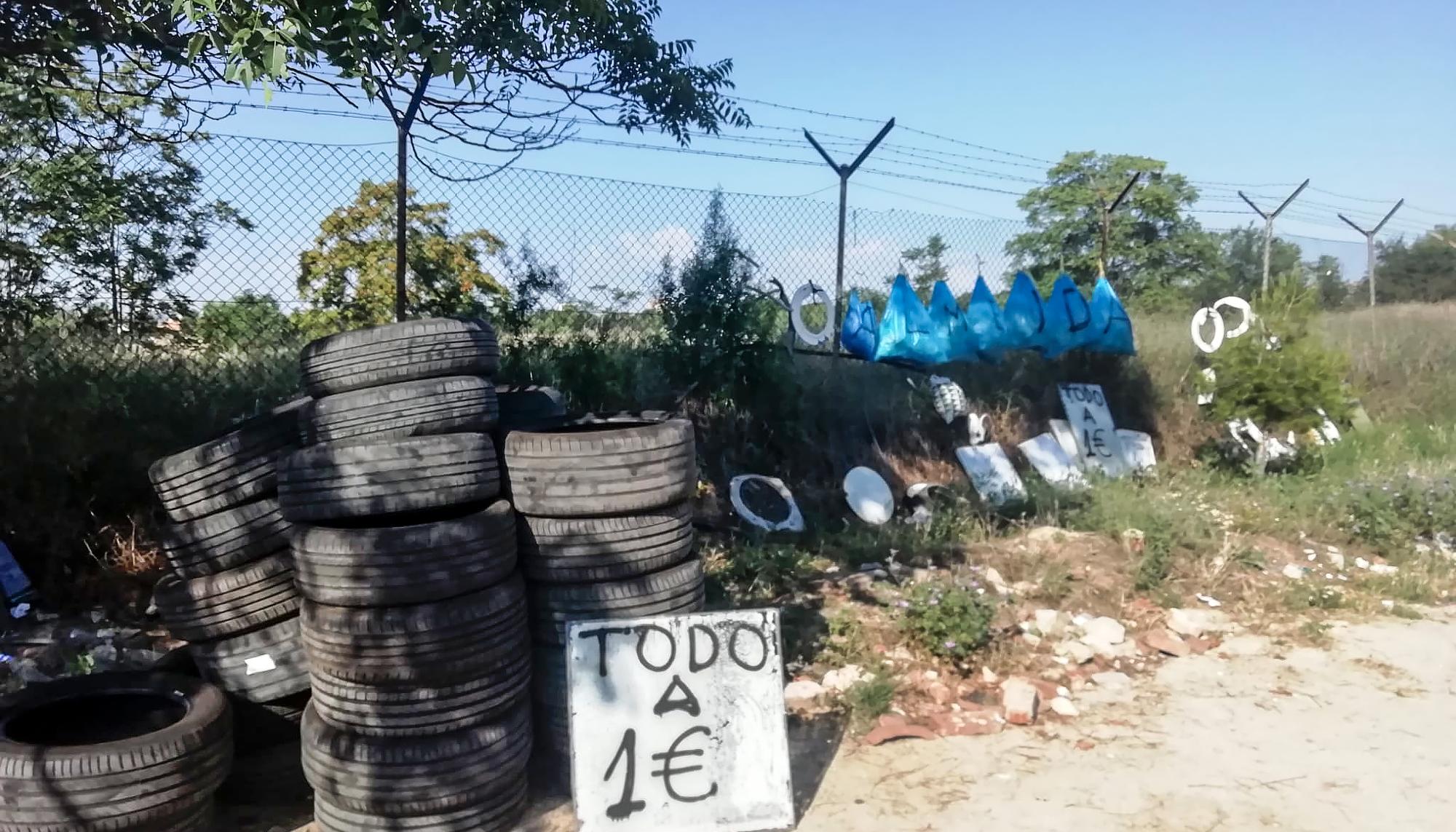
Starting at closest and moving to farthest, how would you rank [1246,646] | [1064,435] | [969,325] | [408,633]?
[408,633], [1246,646], [969,325], [1064,435]

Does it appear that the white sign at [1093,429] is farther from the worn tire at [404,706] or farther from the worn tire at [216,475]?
the worn tire at [216,475]

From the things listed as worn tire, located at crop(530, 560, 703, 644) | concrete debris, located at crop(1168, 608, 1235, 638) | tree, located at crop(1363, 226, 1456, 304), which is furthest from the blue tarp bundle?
tree, located at crop(1363, 226, 1456, 304)

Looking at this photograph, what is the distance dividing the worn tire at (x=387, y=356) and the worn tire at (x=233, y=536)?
51 cm

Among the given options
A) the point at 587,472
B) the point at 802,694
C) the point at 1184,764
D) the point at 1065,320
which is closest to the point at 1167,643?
the point at 1184,764

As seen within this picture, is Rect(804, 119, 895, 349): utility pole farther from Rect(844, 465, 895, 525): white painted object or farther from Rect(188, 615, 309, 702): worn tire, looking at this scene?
Rect(188, 615, 309, 702): worn tire

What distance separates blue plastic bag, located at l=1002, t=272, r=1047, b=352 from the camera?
9.20 m

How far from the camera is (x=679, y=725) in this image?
3609mm

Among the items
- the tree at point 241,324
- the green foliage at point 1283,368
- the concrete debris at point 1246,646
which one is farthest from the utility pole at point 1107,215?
the tree at point 241,324

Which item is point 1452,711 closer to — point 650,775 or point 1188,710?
point 1188,710

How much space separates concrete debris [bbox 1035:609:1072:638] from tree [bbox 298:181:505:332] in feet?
13.1

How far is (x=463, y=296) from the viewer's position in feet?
22.2

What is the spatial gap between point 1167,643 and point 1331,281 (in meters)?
→ 18.1

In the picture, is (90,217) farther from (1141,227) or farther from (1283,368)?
(1141,227)

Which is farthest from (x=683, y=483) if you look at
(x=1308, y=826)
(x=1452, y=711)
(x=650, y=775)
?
(x=1452, y=711)
